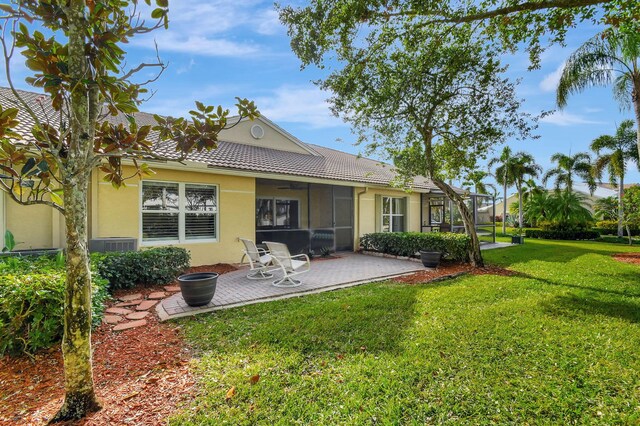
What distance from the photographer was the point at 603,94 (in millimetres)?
13211

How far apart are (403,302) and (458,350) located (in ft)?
7.05

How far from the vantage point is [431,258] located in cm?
1004

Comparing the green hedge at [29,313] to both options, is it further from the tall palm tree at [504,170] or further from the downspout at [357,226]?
the tall palm tree at [504,170]

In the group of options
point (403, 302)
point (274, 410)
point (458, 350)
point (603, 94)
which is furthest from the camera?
point (603, 94)

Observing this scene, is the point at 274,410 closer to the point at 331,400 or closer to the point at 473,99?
the point at 331,400

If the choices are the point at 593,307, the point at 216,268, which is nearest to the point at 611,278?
the point at 593,307

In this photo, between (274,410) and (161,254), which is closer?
(274,410)

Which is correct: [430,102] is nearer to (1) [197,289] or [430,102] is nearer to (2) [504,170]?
(1) [197,289]

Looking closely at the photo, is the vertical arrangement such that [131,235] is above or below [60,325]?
above

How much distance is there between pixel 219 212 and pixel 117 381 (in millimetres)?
7317

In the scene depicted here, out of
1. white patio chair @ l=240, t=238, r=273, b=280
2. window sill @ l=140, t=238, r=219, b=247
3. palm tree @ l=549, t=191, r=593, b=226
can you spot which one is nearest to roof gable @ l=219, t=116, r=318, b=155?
window sill @ l=140, t=238, r=219, b=247

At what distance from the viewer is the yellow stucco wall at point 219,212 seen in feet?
27.3

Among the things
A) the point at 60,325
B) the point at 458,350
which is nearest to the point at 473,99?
the point at 458,350

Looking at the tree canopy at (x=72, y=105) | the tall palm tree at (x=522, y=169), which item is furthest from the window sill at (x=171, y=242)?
the tall palm tree at (x=522, y=169)
